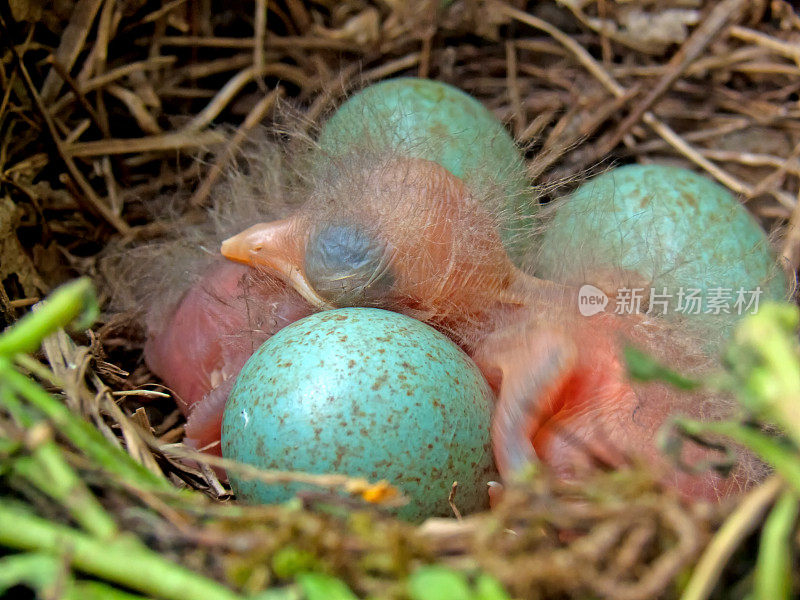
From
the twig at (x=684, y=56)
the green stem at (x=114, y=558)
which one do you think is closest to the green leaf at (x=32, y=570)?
the green stem at (x=114, y=558)

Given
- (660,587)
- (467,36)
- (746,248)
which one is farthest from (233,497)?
(467,36)

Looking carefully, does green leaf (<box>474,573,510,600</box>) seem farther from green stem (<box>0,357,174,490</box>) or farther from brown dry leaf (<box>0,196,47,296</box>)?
brown dry leaf (<box>0,196,47,296</box>)

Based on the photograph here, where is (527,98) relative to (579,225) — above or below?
above

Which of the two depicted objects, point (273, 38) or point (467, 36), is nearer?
point (273, 38)

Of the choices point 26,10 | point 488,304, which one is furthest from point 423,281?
point 26,10

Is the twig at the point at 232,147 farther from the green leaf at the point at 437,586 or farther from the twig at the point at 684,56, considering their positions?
the green leaf at the point at 437,586

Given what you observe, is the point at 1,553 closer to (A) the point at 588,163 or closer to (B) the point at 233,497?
(B) the point at 233,497

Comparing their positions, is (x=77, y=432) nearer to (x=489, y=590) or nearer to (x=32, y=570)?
(x=32, y=570)
